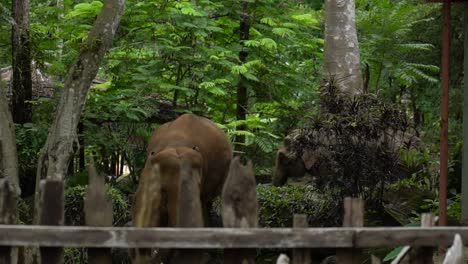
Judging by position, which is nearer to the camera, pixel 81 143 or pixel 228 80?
pixel 228 80

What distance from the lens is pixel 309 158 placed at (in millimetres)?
10945

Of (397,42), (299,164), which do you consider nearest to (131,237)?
(299,164)

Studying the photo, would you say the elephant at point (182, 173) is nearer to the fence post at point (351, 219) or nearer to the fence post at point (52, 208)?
the fence post at point (52, 208)

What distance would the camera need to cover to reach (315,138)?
1009 centimetres

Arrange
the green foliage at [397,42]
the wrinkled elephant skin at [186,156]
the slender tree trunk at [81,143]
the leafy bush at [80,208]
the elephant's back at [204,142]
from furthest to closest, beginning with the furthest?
1. the green foliage at [397,42]
2. the slender tree trunk at [81,143]
3. the leafy bush at [80,208]
4. the elephant's back at [204,142]
5. the wrinkled elephant skin at [186,156]

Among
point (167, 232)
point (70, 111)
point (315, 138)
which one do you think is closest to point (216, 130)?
point (315, 138)

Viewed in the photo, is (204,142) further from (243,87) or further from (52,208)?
(52,208)

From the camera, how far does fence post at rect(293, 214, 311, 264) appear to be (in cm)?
379

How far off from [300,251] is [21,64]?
31.9 feet

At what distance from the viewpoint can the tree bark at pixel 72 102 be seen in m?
8.32

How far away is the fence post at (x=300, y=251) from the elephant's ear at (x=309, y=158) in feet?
21.2

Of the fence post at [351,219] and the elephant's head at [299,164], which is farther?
the elephant's head at [299,164]

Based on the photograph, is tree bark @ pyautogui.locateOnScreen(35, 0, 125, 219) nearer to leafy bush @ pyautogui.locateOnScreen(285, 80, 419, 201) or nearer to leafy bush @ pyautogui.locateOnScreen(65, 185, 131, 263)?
leafy bush @ pyautogui.locateOnScreen(65, 185, 131, 263)

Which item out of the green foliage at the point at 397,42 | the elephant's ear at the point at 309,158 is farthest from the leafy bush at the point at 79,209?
the green foliage at the point at 397,42
